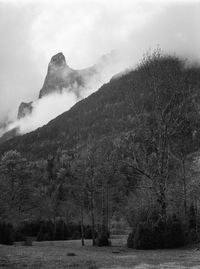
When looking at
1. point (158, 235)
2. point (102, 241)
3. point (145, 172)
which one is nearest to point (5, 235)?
point (102, 241)

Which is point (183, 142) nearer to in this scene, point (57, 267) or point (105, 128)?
point (57, 267)

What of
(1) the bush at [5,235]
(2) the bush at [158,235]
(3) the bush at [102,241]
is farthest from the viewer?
(1) the bush at [5,235]

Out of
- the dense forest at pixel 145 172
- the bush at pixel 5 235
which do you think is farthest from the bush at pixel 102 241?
the bush at pixel 5 235

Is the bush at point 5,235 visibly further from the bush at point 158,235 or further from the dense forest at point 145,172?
the bush at point 158,235

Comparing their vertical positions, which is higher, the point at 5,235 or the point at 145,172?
the point at 145,172

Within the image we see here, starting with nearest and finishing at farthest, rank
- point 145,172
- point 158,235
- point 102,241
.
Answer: point 158,235, point 145,172, point 102,241

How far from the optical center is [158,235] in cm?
2945

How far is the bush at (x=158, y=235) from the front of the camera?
29328 mm

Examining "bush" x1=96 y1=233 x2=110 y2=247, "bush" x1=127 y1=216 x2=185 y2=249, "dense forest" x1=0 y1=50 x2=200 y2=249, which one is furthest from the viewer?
"bush" x1=96 y1=233 x2=110 y2=247

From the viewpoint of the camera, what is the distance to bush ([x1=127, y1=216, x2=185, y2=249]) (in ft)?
96.2

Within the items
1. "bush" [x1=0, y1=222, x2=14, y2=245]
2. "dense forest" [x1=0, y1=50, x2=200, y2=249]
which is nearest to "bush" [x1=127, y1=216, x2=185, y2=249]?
"dense forest" [x1=0, y1=50, x2=200, y2=249]

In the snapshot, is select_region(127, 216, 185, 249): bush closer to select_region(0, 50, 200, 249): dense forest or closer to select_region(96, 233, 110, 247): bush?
select_region(0, 50, 200, 249): dense forest

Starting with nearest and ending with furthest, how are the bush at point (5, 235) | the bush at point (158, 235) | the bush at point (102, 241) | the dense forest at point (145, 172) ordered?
1. the bush at point (158, 235)
2. the dense forest at point (145, 172)
3. the bush at point (102, 241)
4. the bush at point (5, 235)

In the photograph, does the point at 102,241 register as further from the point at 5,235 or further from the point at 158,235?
the point at 5,235
